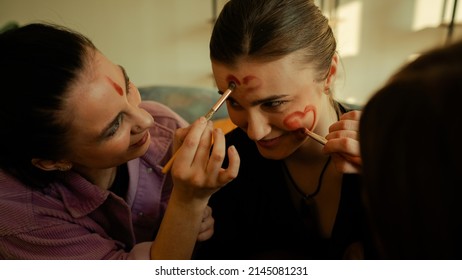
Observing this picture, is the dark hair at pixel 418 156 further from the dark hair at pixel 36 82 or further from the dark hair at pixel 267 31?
the dark hair at pixel 36 82

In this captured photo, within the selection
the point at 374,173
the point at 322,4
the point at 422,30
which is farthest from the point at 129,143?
the point at 422,30

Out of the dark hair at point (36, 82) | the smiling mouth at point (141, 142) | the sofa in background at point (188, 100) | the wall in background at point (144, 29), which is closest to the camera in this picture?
the dark hair at point (36, 82)

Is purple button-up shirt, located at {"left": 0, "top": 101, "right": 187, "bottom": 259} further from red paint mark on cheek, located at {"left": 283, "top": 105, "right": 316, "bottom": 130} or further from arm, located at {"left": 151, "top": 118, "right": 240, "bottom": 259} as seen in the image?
red paint mark on cheek, located at {"left": 283, "top": 105, "right": 316, "bottom": 130}

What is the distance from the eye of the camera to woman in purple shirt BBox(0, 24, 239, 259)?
1.64 feet

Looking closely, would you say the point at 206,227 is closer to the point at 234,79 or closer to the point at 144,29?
the point at 234,79

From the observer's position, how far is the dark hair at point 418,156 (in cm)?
28

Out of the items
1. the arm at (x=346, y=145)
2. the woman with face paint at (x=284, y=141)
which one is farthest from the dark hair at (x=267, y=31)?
the arm at (x=346, y=145)

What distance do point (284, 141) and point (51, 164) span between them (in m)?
0.38

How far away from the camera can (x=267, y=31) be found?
53 centimetres

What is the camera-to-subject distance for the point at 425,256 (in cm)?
33

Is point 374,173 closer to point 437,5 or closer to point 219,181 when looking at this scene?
point 219,181

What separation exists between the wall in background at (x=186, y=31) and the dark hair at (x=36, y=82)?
1232 millimetres

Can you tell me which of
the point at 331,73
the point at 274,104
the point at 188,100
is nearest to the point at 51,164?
the point at 274,104
